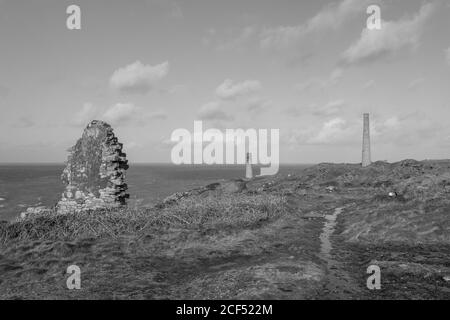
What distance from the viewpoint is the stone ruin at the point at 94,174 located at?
684 inches

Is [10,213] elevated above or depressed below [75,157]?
below

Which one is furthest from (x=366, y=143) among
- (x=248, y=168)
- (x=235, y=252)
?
(x=235, y=252)

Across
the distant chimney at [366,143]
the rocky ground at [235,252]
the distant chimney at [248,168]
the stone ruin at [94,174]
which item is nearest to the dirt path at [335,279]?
the rocky ground at [235,252]

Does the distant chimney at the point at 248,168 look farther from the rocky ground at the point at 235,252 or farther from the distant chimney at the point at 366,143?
the rocky ground at the point at 235,252

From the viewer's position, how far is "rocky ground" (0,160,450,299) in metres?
6.98

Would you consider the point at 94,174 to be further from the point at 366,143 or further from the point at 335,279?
the point at 366,143

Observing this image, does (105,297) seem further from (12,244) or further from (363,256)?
(363,256)

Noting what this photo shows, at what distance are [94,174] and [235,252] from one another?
34.5 feet

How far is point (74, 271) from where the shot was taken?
8219mm

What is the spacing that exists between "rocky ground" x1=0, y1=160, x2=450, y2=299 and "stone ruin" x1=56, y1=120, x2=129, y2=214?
430 cm

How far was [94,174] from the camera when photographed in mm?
17672
